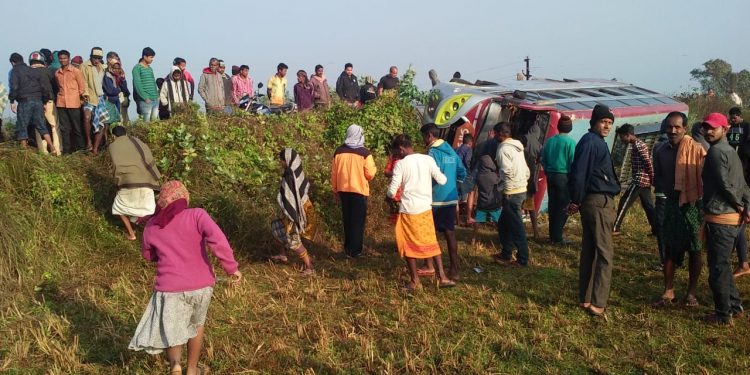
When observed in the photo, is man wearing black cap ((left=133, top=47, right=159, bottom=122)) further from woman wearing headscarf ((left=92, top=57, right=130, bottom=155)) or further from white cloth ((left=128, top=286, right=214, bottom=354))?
white cloth ((left=128, top=286, right=214, bottom=354))

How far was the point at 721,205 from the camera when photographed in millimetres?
5344

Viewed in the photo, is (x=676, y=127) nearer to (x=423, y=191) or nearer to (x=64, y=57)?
(x=423, y=191)

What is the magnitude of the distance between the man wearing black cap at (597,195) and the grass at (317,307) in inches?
14.6

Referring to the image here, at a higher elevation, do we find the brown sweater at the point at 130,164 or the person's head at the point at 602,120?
the person's head at the point at 602,120

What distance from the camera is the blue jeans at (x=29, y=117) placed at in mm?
9148

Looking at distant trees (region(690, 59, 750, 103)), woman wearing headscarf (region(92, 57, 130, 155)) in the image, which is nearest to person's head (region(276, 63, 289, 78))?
woman wearing headscarf (region(92, 57, 130, 155))

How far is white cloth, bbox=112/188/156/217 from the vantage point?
7.96 metres

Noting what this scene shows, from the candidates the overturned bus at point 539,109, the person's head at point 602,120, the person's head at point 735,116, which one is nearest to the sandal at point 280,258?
the person's head at point 602,120

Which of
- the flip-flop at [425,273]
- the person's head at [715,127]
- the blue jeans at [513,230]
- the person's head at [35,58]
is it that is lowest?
the flip-flop at [425,273]

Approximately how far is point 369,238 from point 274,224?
211cm

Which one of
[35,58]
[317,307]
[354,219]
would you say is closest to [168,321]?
[317,307]

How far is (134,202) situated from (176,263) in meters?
4.02

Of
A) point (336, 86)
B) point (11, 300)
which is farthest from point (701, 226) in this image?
point (336, 86)

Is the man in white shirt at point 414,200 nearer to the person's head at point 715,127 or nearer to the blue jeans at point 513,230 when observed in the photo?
the blue jeans at point 513,230
